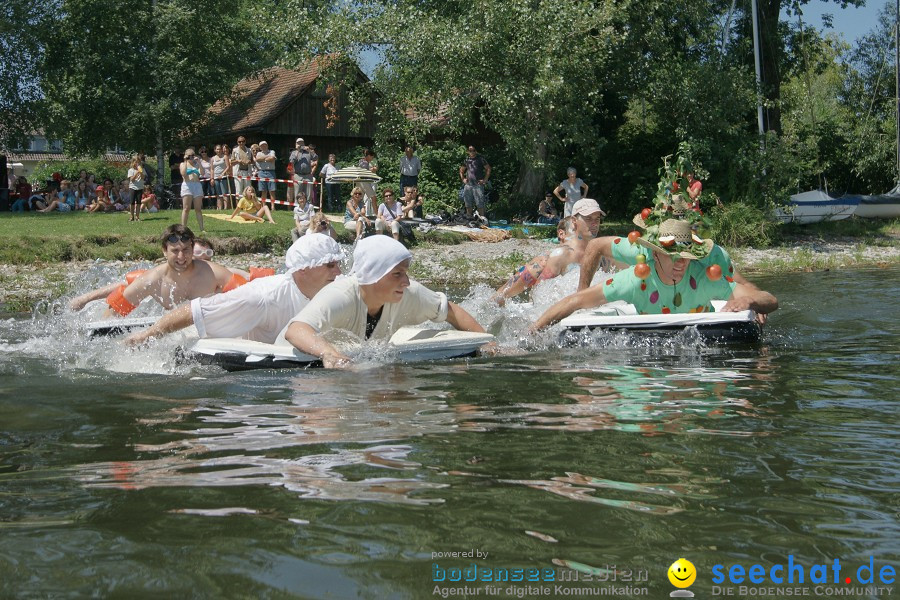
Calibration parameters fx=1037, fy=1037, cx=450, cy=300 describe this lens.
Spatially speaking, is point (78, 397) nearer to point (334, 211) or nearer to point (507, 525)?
point (507, 525)

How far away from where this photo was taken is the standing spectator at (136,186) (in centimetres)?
2181

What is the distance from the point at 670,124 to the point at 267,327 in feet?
62.9

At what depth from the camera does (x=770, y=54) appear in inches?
1113

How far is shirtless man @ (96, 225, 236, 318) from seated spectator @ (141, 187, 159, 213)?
627 inches

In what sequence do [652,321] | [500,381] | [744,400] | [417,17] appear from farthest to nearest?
[417,17] < [652,321] < [500,381] < [744,400]

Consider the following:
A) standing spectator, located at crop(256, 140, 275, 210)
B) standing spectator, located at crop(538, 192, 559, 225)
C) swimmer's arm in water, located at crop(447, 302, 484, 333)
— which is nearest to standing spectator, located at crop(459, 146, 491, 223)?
standing spectator, located at crop(538, 192, 559, 225)

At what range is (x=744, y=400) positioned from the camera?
21.1ft

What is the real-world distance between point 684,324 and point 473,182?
1554 cm

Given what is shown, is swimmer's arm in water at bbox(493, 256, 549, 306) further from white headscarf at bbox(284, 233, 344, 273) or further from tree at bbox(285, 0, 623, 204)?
tree at bbox(285, 0, 623, 204)

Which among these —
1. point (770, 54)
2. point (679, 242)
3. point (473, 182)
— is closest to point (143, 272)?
point (679, 242)

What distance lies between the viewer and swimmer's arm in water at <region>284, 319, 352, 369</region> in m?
6.83

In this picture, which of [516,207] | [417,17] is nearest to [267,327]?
[417,17]

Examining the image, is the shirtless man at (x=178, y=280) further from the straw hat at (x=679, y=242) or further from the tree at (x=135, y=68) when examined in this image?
the tree at (x=135, y=68)

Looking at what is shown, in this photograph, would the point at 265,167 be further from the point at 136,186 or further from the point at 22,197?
the point at 22,197
